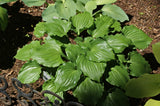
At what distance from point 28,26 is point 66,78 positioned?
1690 mm

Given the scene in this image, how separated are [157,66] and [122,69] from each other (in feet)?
2.80

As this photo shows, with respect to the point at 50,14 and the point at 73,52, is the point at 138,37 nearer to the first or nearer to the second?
the point at 73,52

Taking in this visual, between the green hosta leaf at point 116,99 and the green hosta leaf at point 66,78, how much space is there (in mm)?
416

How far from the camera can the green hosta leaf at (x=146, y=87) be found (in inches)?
35.2

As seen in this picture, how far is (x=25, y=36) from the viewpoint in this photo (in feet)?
9.48

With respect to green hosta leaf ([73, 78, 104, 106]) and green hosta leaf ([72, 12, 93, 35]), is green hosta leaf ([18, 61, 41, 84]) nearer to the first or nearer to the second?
green hosta leaf ([73, 78, 104, 106])

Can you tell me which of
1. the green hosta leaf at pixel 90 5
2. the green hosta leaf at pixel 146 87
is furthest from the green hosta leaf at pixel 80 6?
the green hosta leaf at pixel 146 87

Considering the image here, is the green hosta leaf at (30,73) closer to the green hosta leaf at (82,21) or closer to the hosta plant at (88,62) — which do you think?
the hosta plant at (88,62)

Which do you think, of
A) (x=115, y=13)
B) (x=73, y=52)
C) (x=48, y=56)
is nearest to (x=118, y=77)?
(x=73, y=52)

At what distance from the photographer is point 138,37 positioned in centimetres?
217

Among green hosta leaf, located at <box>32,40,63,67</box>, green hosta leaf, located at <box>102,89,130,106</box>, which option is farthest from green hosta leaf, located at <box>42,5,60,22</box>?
green hosta leaf, located at <box>102,89,130,106</box>

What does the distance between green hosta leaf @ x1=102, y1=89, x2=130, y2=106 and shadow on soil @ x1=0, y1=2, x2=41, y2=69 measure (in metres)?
1.59

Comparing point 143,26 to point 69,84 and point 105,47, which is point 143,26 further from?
point 69,84

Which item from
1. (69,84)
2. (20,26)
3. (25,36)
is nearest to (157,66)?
(69,84)
